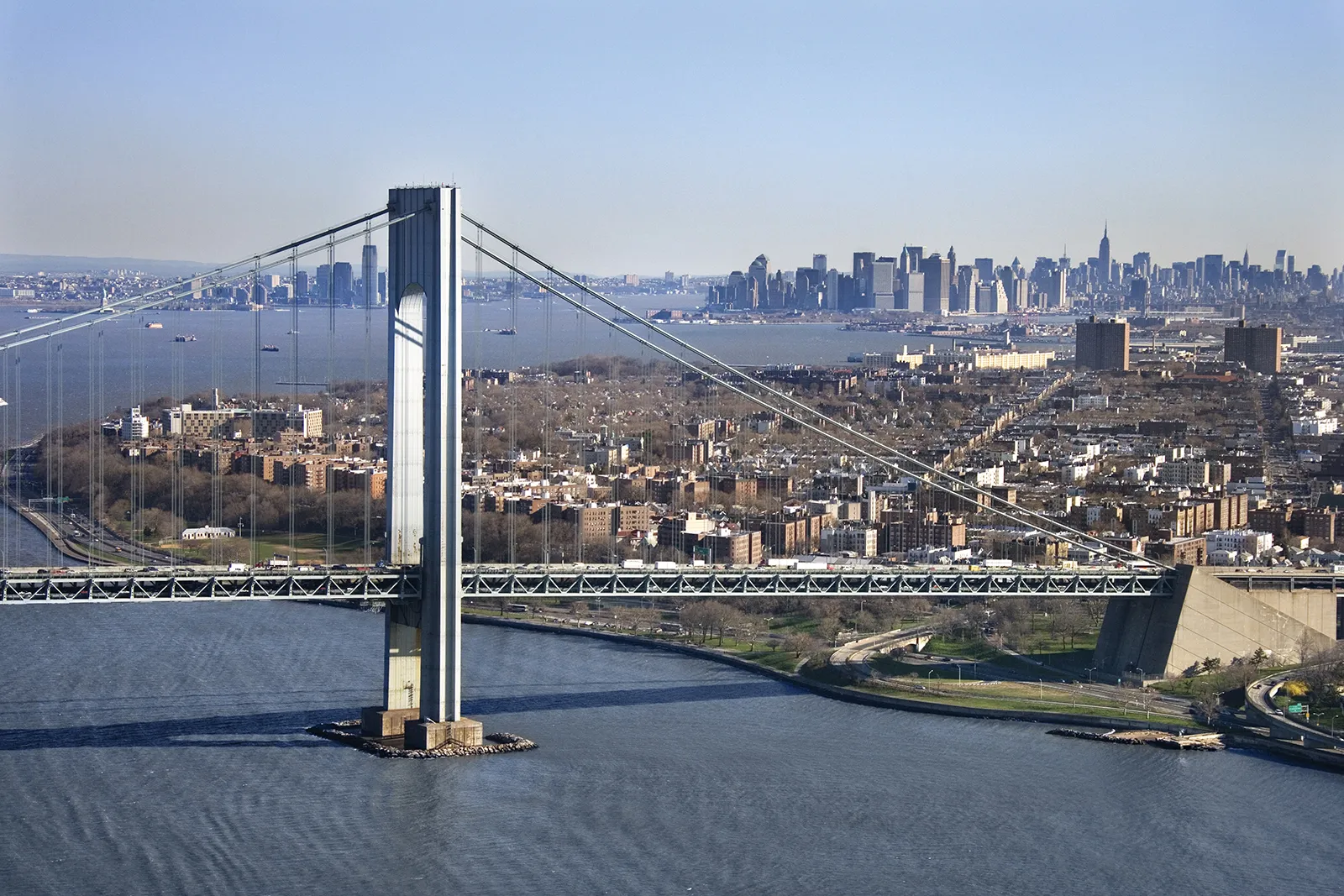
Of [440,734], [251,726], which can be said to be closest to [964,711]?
[440,734]

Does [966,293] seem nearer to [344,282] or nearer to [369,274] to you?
[344,282]

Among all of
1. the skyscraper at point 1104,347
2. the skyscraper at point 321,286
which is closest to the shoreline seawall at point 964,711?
the skyscraper at point 321,286

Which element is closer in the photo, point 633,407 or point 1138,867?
point 1138,867

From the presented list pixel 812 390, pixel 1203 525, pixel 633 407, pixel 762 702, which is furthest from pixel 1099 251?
pixel 762 702

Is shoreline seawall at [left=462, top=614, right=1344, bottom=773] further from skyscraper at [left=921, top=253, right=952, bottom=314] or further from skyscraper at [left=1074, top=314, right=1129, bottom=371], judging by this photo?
A: skyscraper at [left=921, top=253, right=952, bottom=314]

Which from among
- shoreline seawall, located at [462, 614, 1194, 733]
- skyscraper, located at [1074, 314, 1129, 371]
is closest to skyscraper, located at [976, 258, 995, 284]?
skyscraper, located at [1074, 314, 1129, 371]

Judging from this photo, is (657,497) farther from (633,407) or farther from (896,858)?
(896,858)
